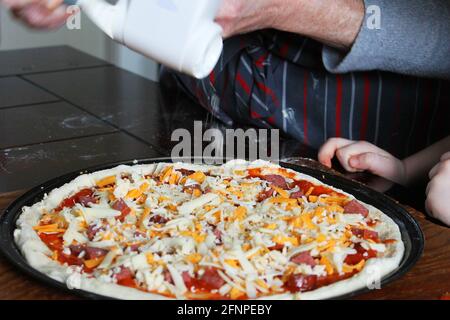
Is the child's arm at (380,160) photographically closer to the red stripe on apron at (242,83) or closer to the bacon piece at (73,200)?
the red stripe on apron at (242,83)

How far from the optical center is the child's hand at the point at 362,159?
142cm

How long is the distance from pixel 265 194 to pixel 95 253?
0.32m

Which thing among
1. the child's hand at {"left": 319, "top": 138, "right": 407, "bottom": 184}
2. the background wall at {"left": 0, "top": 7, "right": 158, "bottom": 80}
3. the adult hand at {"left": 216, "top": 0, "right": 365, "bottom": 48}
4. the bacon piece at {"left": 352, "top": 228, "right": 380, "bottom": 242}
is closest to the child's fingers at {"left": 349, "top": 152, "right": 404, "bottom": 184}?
the child's hand at {"left": 319, "top": 138, "right": 407, "bottom": 184}

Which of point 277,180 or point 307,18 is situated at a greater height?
point 307,18

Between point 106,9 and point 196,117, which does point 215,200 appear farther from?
point 196,117

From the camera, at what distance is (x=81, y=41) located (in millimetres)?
3730

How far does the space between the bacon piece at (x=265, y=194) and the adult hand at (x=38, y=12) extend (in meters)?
0.41

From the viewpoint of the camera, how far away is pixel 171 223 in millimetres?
1002

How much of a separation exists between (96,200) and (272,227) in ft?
0.92

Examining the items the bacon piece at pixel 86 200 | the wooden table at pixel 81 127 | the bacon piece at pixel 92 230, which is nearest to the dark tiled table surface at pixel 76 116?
the wooden table at pixel 81 127
